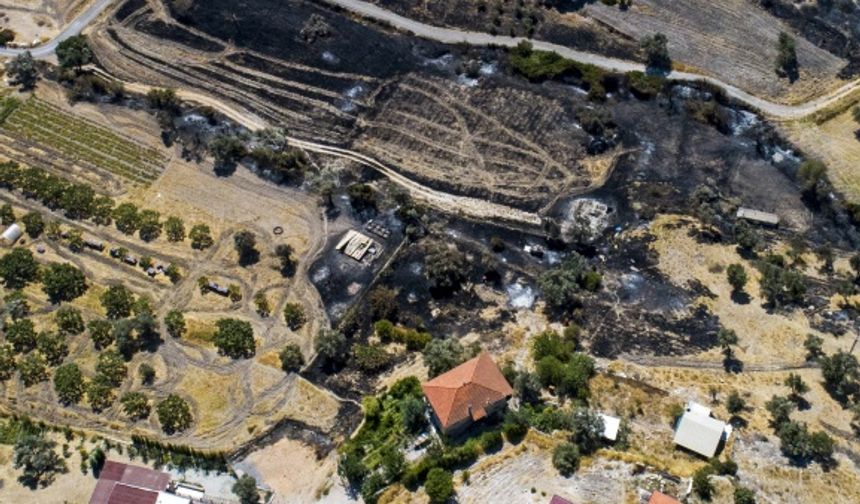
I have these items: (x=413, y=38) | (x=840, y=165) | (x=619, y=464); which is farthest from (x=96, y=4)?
(x=840, y=165)

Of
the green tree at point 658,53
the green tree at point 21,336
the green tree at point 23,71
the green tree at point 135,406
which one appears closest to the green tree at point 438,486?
the green tree at point 135,406

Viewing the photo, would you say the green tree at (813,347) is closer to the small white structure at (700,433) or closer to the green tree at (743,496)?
the small white structure at (700,433)

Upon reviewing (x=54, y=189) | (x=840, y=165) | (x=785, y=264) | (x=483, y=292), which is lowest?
(x=54, y=189)

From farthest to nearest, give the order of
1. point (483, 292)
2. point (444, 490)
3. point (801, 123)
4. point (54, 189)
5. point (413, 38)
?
1. point (413, 38)
2. point (801, 123)
3. point (54, 189)
4. point (483, 292)
5. point (444, 490)

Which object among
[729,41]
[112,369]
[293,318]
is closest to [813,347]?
[729,41]

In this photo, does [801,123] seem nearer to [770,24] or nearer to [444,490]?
[770,24]

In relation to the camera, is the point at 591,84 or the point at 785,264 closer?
the point at 785,264

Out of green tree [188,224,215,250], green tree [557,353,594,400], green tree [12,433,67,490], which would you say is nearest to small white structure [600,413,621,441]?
green tree [557,353,594,400]

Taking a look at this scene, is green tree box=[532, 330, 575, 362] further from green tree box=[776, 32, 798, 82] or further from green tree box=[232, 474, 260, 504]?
green tree box=[776, 32, 798, 82]
